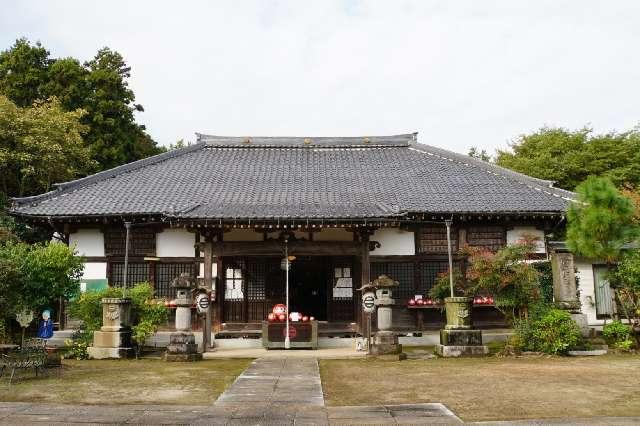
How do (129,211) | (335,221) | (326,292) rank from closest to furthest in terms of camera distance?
(335,221), (129,211), (326,292)

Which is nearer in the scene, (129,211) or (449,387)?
(449,387)

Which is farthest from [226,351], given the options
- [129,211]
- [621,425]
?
[621,425]

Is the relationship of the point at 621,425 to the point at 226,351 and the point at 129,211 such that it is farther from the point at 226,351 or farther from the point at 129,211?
the point at 129,211

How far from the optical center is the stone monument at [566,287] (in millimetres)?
14281

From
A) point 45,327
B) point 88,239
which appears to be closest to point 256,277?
point 88,239

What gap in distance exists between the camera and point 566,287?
14.6 m

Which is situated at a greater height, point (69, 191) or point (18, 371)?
point (69, 191)

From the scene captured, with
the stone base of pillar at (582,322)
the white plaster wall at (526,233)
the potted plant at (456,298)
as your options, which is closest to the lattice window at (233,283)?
the potted plant at (456,298)

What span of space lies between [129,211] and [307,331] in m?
7.03

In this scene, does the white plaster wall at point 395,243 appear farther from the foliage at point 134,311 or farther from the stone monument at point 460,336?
the foliage at point 134,311

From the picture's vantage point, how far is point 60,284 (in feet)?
45.7

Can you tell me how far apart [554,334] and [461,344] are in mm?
2397

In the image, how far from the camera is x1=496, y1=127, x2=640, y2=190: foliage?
28511 millimetres

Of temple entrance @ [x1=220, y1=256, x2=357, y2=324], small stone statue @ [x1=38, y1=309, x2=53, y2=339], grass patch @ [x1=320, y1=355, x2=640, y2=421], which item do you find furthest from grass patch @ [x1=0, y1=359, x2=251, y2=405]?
temple entrance @ [x1=220, y1=256, x2=357, y2=324]
